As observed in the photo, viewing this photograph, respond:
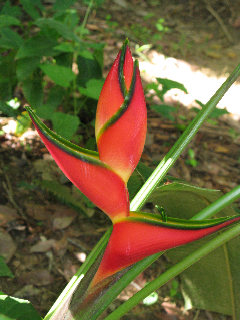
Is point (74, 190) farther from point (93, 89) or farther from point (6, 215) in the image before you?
point (93, 89)

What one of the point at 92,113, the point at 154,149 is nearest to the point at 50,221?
the point at 92,113

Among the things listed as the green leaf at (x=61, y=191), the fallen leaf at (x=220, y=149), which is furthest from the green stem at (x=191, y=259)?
the fallen leaf at (x=220, y=149)

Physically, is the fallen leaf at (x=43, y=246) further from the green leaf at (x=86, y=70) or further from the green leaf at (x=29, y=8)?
the green leaf at (x=29, y=8)

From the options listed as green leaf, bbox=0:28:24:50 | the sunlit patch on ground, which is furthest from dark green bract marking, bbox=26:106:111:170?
the sunlit patch on ground

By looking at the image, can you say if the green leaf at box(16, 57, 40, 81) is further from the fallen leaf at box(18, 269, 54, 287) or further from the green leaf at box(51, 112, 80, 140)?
the fallen leaf at box(18, 269, 54, 287)

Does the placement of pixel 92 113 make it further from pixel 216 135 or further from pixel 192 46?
pixel 192 46

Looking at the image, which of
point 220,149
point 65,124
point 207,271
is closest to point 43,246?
point 65,124
